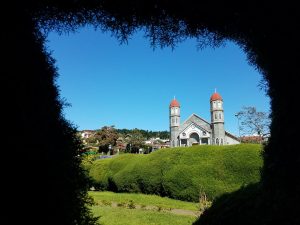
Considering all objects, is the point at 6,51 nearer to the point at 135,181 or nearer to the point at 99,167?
the point at 135,181

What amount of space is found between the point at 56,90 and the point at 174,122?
81328 millimetres

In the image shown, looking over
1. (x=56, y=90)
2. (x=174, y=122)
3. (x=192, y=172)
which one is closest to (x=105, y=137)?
(x=174, y=122)

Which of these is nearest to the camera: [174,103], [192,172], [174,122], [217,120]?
[192,172]

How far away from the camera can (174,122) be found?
8425 centimetres

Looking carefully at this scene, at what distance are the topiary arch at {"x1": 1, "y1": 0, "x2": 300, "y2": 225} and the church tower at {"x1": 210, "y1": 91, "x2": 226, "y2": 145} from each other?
7594cm

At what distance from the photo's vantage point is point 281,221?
2.57 m

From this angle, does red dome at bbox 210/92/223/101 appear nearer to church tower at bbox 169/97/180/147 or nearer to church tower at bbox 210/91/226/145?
church tower at bbox 210/91/226/145

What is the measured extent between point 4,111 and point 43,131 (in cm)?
44

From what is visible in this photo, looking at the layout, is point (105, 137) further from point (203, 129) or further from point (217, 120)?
point (217, 120)

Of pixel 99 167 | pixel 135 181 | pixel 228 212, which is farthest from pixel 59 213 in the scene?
pixel 99 167

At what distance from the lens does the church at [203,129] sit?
78125 millimetres

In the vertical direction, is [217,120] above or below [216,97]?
below

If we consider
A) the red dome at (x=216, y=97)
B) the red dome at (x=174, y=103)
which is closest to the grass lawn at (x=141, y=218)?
the red dome at (x=216, y=97)

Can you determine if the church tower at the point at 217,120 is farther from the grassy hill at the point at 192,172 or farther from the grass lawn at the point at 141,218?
the grass lawn at the point at 141,218
